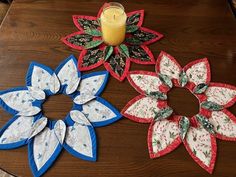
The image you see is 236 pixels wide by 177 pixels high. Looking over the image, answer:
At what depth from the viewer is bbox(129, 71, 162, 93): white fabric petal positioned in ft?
2.52

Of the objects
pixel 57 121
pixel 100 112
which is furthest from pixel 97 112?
pixel 57 121

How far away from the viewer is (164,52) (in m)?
0.86

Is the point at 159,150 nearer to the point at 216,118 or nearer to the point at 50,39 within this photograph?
the point at 216,118

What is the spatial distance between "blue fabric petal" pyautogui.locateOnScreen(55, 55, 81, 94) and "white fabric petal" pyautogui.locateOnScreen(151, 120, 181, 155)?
0.27 meters

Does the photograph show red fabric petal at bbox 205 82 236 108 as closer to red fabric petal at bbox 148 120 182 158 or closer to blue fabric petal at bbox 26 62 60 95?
red fabric petal at bbox 148 120 182 158

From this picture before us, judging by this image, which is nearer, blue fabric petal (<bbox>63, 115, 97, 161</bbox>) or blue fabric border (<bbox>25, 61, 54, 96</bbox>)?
blue fabric petal (<bbox>63, 115, 97, 161</bbox>)

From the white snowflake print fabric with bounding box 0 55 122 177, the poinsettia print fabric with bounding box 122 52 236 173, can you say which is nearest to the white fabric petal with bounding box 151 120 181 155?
the poinsettia print fabric with bounding box 122 52 236 173

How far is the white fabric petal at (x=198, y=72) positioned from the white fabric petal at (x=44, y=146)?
463 mm

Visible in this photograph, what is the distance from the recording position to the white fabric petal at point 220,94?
0.75 m

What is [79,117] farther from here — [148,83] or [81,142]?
[148,83]

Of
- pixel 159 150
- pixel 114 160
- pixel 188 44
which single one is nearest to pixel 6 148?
pixel 114 160

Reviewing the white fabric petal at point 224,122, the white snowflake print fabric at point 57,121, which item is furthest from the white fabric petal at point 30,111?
the white fabric petal at point 224,122

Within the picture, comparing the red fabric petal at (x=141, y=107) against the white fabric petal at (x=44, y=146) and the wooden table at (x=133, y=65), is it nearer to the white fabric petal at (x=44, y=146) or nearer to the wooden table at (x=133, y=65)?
the wooden table at (x=133, y=65)

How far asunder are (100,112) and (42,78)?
0.22m
